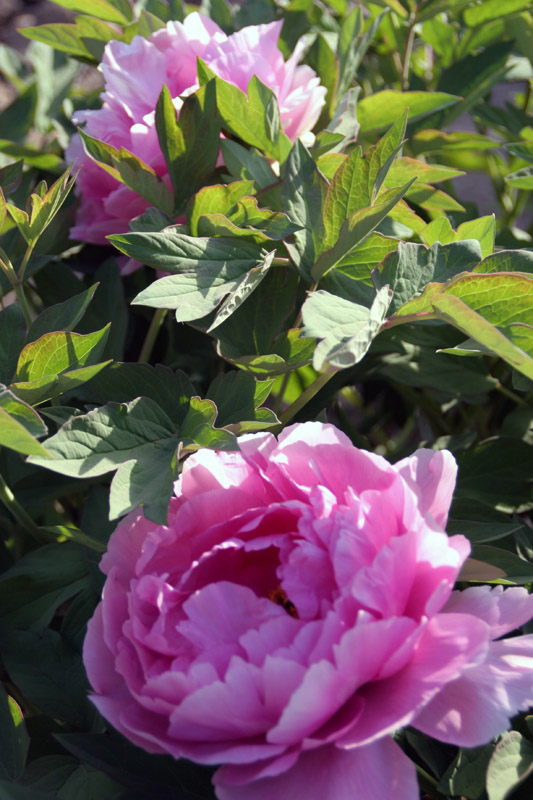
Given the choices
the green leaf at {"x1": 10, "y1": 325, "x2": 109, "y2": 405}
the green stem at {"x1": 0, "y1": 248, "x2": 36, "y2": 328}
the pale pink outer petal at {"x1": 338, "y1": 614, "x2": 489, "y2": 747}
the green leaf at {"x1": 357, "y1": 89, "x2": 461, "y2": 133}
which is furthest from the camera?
the green leaf at {"x1": 357, "y1": 89, "x2": 461, "y2": 133}

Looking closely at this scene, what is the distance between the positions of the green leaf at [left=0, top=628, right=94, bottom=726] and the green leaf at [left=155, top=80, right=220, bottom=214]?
0.32 metres

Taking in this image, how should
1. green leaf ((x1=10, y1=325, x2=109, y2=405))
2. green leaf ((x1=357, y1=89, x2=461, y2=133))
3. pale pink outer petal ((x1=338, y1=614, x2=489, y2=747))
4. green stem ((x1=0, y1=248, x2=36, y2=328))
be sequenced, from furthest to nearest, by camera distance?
green leaf ((x1=357, y1=89, x2=461, y2=133)) → green stem ((x1=0, y1=248, x2=36, y2=328)) → green leaf ((x1=10, y1=325, x2=109, y2=405)) → pale pink outer petal ((x1=338, y1=614, x2=489, y2=747))

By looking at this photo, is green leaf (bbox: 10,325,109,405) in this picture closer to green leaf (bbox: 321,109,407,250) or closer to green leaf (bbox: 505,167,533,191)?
green leaf (bbox: 321,109,407,250)

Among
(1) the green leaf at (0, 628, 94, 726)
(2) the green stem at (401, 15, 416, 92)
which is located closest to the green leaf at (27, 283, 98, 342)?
(1) the green leaf at (0, 628, 94, 726)

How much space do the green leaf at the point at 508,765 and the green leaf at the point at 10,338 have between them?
1.18 feet

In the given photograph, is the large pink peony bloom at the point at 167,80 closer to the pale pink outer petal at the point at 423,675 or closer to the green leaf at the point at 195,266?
the green leaf at the point at 195,266

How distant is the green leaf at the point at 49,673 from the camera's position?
18.9 inches

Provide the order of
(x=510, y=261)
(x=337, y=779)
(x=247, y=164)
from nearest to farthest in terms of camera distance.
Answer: (x=337, y=779) → (x=510, y=261) → (x=247, y=164)

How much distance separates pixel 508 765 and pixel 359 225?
1.00 ft

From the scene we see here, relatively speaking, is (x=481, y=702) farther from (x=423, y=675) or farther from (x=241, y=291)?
(x=241, y=291)

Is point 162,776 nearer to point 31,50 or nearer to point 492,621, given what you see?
point 492,621

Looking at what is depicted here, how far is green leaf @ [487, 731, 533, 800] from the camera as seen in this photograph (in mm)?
369

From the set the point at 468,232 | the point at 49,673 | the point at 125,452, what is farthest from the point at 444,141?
the point at 49,673

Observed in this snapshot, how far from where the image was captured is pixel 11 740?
440mm
